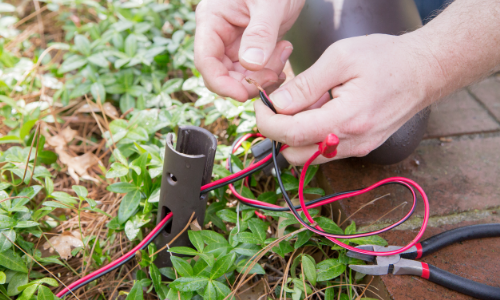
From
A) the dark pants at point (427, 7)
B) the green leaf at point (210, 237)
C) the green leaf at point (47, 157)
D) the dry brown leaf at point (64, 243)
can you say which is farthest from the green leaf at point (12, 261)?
the dark pants at point (427, 7)

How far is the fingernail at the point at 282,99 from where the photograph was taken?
0.81 metres

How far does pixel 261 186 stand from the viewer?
125cm

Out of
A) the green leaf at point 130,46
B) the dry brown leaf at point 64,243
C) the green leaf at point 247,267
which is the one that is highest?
the green leaf at point 130,46

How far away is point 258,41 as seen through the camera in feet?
2.70

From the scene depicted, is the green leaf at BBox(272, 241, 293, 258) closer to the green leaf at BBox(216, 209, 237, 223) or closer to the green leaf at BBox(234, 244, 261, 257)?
the green leaf at BBox(234, 244, 261, 257)

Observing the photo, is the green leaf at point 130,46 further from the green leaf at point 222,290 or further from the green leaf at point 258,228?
the green leaf at point 222,290

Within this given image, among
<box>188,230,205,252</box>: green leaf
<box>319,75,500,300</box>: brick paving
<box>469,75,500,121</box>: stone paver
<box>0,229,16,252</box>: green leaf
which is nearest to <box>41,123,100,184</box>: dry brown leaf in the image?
<box>0,229,16,252</box>: green leaf

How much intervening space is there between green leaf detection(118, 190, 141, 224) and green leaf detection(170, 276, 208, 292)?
0.89ft

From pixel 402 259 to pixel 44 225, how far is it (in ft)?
3.56

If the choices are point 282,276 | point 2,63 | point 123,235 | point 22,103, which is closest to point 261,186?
point 282,276

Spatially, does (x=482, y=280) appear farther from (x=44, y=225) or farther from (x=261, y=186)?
(x=44, y=225)

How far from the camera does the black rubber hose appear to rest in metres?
0.81

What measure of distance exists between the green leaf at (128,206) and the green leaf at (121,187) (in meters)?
0.01

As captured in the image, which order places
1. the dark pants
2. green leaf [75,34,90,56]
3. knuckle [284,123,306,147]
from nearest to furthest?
knuckle [284,123,306,147] < the dark pants < green leaf [75,34,90,56]
